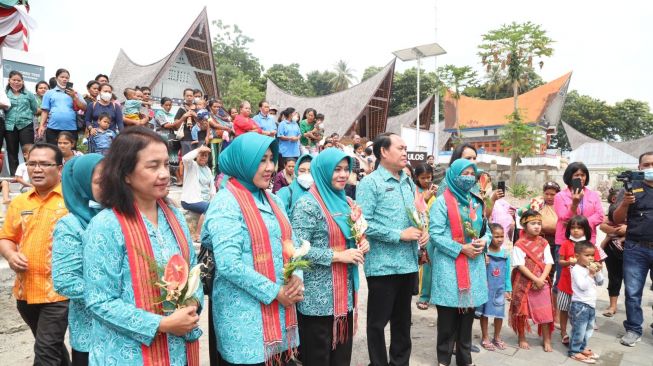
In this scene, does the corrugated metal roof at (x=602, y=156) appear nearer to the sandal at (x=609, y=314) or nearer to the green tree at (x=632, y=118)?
→ the green tree at (x=632, y=118)

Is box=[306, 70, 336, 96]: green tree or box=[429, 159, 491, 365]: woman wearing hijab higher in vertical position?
box=[306, 70, 336, 96]: green tree

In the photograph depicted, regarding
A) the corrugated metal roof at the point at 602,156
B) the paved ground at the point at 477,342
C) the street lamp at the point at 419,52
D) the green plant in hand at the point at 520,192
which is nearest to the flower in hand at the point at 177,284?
the paved ground at the point at 477,342

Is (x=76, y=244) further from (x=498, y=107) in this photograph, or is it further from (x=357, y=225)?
(x=498, y=107)

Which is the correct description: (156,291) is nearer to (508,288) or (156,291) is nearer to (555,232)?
(508,288)

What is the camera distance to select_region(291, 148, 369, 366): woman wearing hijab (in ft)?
8.39

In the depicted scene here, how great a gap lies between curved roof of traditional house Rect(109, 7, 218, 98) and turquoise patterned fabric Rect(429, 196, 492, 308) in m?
16.4

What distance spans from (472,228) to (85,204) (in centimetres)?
273

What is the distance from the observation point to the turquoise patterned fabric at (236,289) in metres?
1.85

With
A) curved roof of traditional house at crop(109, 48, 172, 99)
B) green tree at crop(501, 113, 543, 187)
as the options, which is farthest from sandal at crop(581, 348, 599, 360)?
green tree at crop(501, 113, 543, 187)

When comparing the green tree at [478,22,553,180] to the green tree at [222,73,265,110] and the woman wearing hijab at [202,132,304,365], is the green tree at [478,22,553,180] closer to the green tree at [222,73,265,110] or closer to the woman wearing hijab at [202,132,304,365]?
the green tree at [222,73,265,110]

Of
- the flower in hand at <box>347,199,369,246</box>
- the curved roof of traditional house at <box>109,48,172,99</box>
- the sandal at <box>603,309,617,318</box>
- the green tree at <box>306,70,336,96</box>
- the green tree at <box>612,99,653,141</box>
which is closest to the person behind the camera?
the flower in hand at <box>347,199,369,246</box>

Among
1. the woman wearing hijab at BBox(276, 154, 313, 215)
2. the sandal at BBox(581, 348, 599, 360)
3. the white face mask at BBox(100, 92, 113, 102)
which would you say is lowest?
the sandal at BBox(581, 348, 599, 360)

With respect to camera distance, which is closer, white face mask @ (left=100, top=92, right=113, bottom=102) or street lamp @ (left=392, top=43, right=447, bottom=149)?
white face mask @ (left=100, top=92, right=113, bottom=102)

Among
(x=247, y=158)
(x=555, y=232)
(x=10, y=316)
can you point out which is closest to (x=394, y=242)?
(x=247, y=158)
